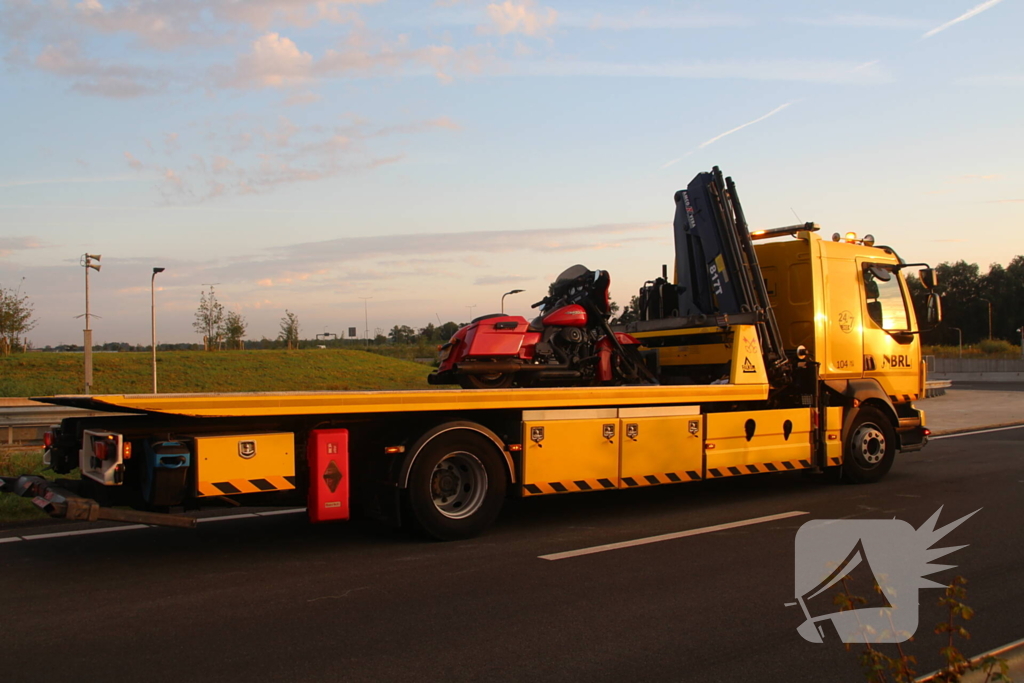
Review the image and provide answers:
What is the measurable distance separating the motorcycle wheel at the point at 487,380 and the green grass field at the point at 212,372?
20620mm

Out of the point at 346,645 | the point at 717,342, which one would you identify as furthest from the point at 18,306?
the point at 346,645

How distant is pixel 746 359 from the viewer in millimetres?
9766

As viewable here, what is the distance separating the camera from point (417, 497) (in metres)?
7.15

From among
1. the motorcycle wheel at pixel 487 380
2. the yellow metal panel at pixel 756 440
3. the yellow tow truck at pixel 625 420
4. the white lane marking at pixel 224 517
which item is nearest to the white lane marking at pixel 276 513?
the white lane marking at pixel 224 517

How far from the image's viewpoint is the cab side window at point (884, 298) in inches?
436

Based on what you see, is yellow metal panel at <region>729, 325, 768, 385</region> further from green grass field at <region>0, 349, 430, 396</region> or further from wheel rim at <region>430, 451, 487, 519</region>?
green grass field at <region>0, 349, 430, 396</region>

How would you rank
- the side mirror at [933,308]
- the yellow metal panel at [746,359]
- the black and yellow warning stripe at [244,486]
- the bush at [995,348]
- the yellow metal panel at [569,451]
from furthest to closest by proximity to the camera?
the bush at [995,348], the side mirror at [933,308], the yellow metal panel at [746,359], the yellow metal panel at [569,451], the black and yellow warning stripe at [244,486]

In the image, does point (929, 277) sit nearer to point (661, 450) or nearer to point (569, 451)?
point (661, 450)

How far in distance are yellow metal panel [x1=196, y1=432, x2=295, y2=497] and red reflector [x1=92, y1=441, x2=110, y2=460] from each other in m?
0.61

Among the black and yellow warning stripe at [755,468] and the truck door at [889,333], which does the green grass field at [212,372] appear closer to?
the truck door at [889,333]

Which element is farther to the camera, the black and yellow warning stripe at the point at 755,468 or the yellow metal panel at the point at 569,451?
the black and yellow warning stripe at the point at 755,468

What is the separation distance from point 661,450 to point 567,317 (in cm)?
196

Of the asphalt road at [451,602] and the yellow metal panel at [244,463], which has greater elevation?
the yellow metal panel at [244,463]

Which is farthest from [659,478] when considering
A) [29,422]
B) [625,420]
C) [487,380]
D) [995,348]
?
[995,348]
